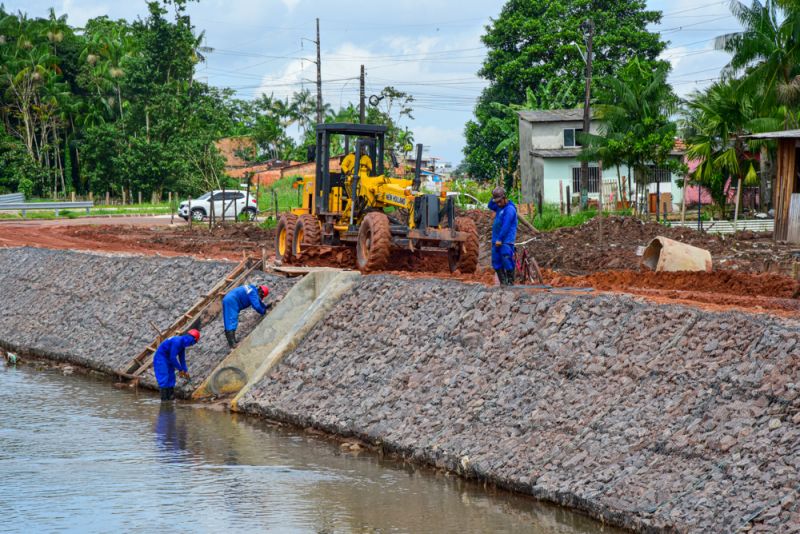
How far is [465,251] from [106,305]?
953 centimetres

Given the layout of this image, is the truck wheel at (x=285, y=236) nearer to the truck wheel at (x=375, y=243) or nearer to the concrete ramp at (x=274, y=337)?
the truck wheel at (x=375, y=243)

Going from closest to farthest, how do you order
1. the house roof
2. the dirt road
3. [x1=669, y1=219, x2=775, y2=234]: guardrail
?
the dirt road, [x1=669, y1=219, x2=775, y2=234]: guardrail, the house roof

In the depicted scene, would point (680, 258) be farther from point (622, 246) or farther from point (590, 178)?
point (590, 178)

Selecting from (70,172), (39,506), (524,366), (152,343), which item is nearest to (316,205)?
(152,343)

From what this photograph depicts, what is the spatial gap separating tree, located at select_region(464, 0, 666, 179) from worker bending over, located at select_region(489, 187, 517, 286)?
47682 mm

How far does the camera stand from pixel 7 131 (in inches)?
2820

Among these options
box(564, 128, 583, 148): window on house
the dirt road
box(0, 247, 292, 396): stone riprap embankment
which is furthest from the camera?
box(564, 128, 583, 148): window on house

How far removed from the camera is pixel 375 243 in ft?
67.7

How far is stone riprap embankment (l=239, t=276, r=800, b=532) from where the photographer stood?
35.5 ft

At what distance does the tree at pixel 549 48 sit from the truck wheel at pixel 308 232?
4243 centimetres

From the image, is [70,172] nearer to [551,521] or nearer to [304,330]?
[304,330]

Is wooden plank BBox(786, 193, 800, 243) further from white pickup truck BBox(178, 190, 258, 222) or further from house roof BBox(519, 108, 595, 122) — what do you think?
house roof BBox(519, 108, 595, 122)

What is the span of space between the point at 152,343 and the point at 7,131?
180 ft

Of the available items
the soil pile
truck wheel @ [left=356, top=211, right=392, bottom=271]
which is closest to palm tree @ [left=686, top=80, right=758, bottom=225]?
the soil pile
